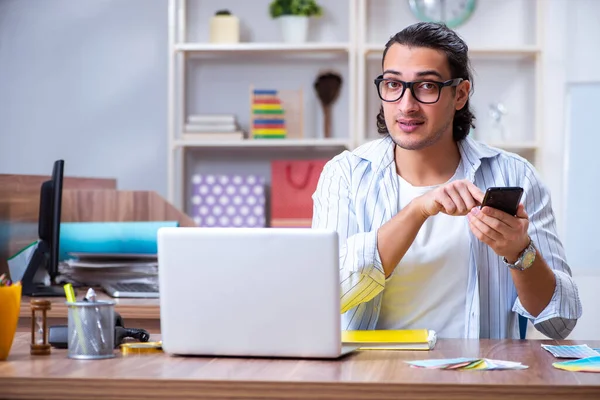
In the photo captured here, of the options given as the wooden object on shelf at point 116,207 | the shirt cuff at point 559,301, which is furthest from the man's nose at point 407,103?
the wooden object on shelf at point 116,207

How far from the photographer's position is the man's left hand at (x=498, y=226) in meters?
1.85

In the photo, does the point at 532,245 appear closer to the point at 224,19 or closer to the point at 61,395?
the point at 61,395

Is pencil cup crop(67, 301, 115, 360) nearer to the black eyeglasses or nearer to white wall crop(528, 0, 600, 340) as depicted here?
the black eyeglasses

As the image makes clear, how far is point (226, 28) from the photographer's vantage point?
446 centimetres

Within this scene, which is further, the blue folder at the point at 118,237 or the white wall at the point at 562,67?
the white wall at the point at 562,67

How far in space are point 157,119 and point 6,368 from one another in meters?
3.25

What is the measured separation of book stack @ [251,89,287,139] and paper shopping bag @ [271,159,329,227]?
15 centimetres

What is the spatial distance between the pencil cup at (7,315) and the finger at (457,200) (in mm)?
864

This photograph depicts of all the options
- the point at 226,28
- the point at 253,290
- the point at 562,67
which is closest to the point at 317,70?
the point at 226,28

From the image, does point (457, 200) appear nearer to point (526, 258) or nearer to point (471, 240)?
point (526, 258)

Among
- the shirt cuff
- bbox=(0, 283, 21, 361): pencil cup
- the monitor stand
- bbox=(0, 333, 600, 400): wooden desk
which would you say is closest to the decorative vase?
the monitor stand

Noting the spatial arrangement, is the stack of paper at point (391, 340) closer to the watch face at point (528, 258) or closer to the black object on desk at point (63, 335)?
the watch face at point (528, 258)

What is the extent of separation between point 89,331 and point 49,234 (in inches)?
49.4

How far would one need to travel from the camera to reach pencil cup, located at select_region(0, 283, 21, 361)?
5.27ft
